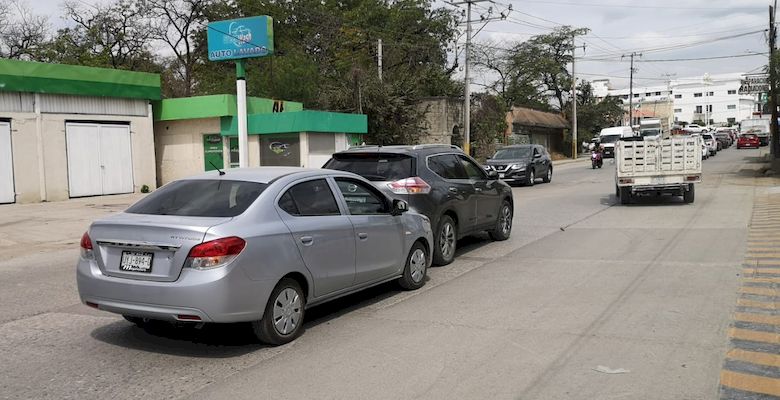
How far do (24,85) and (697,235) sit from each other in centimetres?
A: 2105

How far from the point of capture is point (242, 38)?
25.3 meters

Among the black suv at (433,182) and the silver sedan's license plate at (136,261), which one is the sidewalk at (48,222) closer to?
the black suv at (433,182)

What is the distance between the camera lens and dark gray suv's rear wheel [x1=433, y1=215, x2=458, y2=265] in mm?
9266

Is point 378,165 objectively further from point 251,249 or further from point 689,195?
point 689,195

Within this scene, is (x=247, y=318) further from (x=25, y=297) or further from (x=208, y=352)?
(x=25, y=297)

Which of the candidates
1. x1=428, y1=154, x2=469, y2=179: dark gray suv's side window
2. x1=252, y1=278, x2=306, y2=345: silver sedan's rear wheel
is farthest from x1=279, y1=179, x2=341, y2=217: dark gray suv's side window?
x1=428, y1=154, x2=469, y2=179: dark gray suv's side window

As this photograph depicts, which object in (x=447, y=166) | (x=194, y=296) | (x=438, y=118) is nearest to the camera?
(x=194, y=296)

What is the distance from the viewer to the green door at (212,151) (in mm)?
28203

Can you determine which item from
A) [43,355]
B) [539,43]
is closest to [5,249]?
[43,355]

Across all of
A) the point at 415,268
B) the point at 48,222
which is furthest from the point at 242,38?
the point at 415,268

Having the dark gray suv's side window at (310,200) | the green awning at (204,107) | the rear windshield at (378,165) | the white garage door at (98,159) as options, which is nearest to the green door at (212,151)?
the green awning at (204,107)

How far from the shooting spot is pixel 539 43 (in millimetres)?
65625

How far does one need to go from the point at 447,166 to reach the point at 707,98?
147m

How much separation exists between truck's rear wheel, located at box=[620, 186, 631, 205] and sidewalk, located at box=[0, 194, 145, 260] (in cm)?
1338
